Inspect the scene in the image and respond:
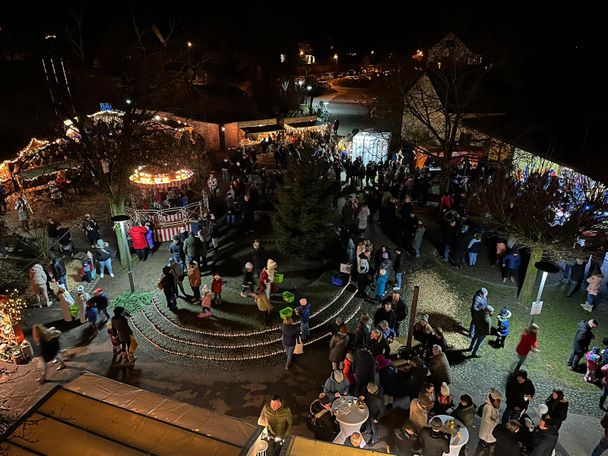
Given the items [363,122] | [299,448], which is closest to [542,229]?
[299,448]

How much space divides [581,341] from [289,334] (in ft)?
20.6

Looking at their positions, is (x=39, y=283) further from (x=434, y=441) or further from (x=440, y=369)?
(x=434, y=441)

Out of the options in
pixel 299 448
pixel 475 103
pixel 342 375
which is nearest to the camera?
pixel 299 448

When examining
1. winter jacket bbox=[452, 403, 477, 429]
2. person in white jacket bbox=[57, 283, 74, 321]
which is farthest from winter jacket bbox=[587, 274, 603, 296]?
person in white jacket bbox=[57, 283, 74, 321]

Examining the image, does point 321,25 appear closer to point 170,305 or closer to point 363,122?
point 363,122

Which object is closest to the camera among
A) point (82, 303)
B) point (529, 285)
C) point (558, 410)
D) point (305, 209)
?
point (558, 410)

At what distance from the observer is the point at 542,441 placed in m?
6.97

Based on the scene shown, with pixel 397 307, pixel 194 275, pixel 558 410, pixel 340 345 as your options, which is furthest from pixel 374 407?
pixel 194 275

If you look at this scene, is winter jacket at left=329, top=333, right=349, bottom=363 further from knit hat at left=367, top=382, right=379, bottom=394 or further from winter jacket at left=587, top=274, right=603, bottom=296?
winter jacket at left=587, top=274, right=603, bottom=296

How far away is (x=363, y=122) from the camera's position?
115ft

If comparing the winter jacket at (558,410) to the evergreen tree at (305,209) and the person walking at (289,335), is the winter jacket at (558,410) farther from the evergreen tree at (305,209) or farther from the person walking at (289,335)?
the evergreen tree at (305,209)

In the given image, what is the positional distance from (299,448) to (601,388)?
723cm

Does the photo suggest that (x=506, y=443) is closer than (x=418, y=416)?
Yes

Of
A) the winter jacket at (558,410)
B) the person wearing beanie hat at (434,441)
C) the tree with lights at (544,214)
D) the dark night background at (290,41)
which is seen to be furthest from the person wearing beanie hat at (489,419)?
the dark night background at (290,41)
